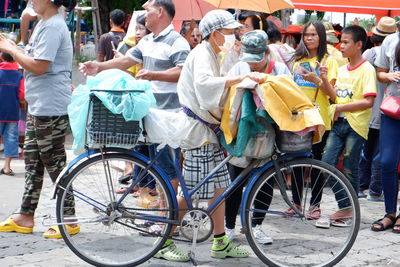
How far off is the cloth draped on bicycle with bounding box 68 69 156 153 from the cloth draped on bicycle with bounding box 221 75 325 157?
60cm

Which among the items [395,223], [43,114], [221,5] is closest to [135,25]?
[221,5]

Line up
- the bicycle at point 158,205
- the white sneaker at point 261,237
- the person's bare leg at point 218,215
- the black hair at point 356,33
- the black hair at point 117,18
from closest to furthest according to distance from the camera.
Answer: the bicycle at point 158,205 → the person's bare leg at point 218,215 → the white sneaker at point 261,237 → the black hair at point 356,33 → the black hair at point 117,18

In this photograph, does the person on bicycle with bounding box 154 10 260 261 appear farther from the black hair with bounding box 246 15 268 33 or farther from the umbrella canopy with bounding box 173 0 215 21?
the umbrella canopy with bounding box 173 0 215 21

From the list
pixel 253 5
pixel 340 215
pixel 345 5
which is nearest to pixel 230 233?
pixel 340 215

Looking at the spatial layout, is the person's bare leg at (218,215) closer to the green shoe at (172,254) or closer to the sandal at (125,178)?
the green shoe at (172,254)

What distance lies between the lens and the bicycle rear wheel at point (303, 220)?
482cm

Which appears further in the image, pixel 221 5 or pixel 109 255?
pixel 221 5

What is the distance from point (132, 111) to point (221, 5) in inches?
127

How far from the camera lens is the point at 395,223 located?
6223mm

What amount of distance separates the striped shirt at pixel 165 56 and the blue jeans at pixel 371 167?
2.87 m

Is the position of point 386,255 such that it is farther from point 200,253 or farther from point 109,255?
point 109,255

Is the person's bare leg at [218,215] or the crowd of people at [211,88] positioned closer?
the crowd of people at [211,88]

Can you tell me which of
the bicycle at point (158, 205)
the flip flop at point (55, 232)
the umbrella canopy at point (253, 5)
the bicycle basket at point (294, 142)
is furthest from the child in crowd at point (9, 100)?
the bicycle basket at point (294, 142)

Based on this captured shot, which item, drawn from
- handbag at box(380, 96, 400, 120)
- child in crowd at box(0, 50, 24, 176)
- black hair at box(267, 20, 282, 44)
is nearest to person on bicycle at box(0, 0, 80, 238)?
black hair at box(267, 20, 282, 44)
